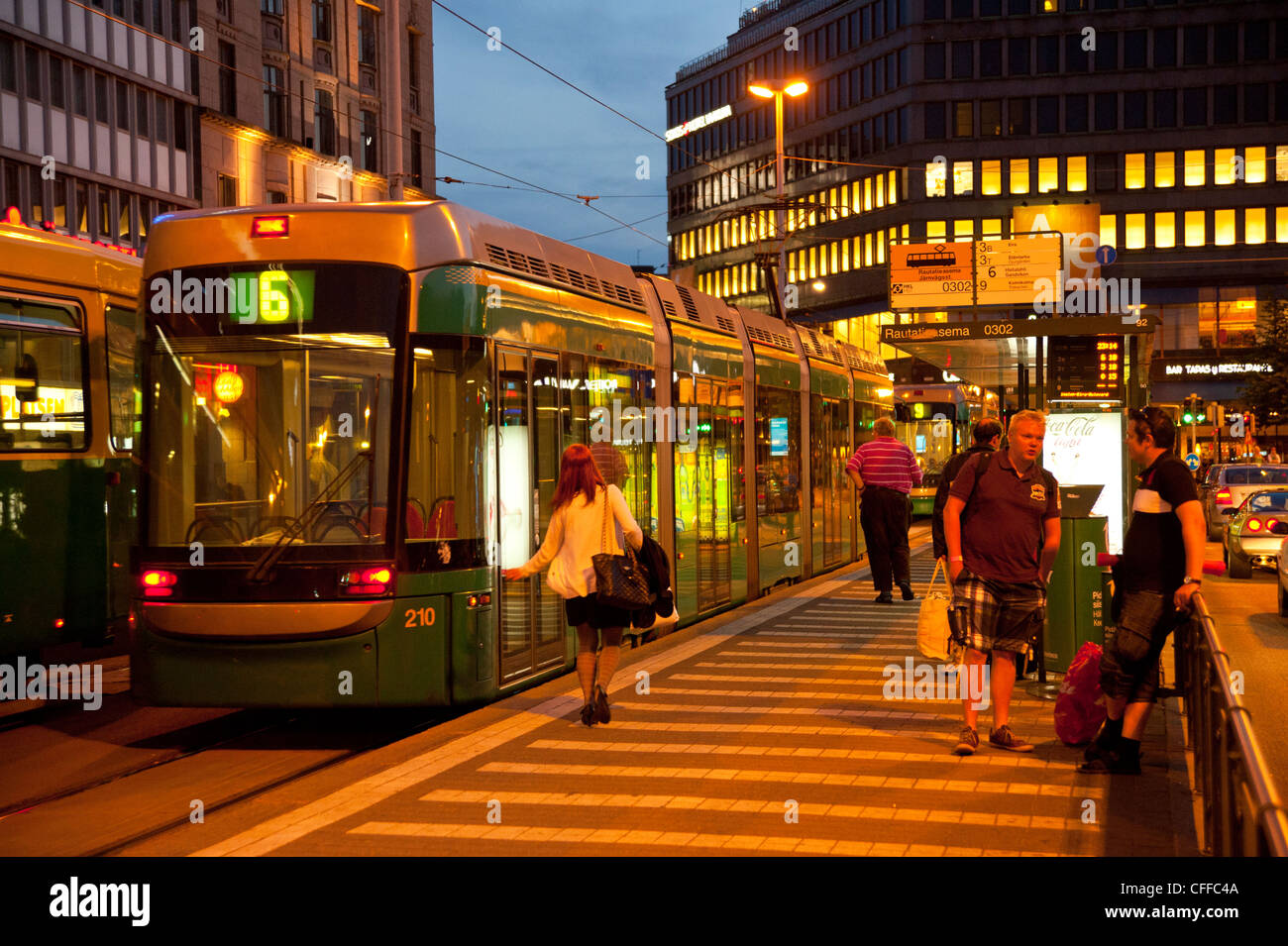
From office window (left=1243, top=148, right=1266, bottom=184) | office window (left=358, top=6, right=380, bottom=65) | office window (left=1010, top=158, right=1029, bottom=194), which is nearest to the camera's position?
office window (left=358, top=6, right=380, bottom=65)

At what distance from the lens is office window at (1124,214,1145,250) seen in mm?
70387

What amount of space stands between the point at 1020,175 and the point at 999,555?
6641 cm

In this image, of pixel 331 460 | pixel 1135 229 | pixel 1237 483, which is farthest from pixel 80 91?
pixel 1135 229

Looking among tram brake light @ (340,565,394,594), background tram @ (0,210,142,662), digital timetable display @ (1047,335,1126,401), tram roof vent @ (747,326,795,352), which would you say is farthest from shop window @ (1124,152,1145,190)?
tram brake light @ (340,565,394,594)

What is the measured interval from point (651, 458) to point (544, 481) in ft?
9.22

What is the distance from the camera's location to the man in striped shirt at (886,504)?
626 inches

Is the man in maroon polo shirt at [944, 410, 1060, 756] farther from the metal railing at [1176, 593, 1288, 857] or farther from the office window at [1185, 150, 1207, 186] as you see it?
the office window at [1185, 150, 1207, 186]

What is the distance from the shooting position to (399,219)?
354 inches

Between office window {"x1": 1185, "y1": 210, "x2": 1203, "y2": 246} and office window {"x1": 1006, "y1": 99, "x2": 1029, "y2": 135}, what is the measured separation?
28.3 feet

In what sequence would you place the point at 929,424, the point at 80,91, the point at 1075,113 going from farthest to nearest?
the point at 1075,113 < the point at 929,424 < the point at 80,91

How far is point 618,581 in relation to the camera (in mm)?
8672

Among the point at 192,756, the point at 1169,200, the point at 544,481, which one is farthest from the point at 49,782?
the point at 1169,200

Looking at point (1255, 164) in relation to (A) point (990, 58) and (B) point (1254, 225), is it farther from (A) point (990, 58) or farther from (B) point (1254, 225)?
(A) point (990, 58)
